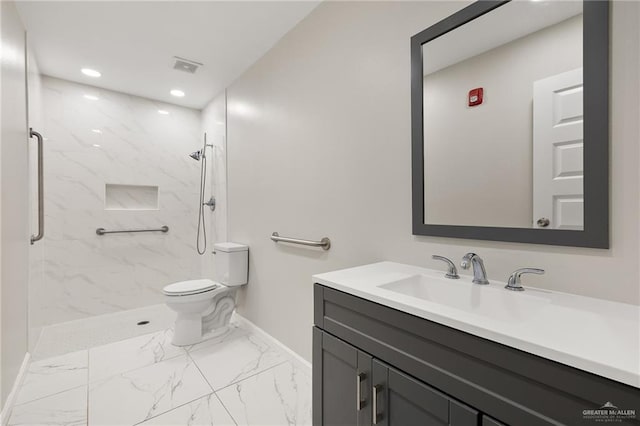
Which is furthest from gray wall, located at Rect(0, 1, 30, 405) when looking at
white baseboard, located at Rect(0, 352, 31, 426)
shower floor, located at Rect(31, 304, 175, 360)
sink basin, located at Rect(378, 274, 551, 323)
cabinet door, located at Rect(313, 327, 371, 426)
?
sink basin, located at Rect(378, 274, 551, 323)

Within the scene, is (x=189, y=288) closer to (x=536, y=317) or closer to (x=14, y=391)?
(x=14, y=391)

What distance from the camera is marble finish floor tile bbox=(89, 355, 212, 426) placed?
5.09 ft

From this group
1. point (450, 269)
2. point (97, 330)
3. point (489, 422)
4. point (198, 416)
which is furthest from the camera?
point (97, 330)

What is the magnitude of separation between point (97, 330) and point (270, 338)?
1.71m

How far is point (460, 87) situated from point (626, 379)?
1.09 metres

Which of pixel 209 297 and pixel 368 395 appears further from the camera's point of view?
pixel 209 297

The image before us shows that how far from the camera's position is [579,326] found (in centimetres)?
70

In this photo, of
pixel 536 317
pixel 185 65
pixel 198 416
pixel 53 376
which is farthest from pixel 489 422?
pixel 185 65

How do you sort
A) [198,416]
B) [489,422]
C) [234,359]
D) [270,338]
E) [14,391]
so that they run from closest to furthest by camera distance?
[489,422]
[198,416]
[14,391]
[234,359]
[270,338]

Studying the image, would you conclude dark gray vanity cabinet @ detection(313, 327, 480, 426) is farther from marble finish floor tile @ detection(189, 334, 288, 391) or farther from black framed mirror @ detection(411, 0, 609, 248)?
marble finish floor tile @ detection(189, 334, 288, 391)

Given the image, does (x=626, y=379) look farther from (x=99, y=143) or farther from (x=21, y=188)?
(x=99, y=143)

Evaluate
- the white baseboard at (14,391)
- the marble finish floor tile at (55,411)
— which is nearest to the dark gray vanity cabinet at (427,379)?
the marble finish floor tile at (55,411)

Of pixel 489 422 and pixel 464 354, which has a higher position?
pixel 464 354

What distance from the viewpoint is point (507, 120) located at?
3.57 feet
